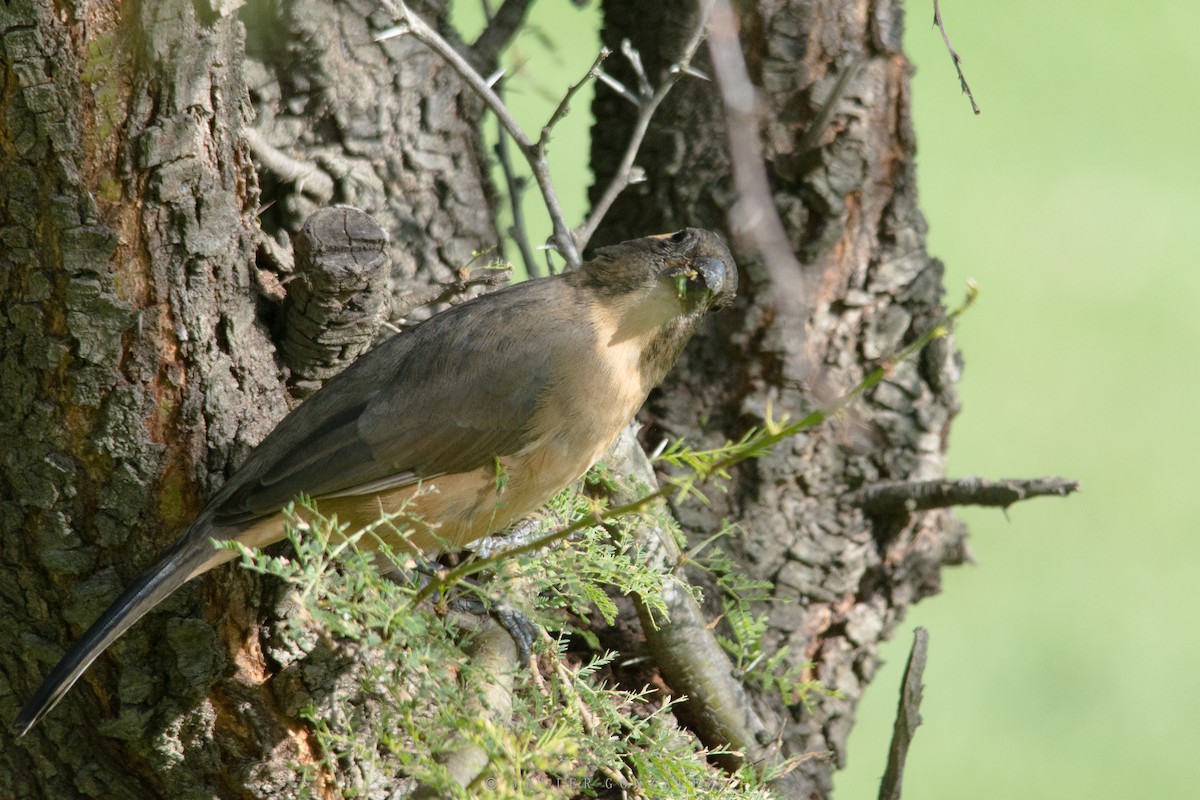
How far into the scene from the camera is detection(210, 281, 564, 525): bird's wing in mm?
3170

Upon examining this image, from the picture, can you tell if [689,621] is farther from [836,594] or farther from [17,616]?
[17,616]

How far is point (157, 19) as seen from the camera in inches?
104

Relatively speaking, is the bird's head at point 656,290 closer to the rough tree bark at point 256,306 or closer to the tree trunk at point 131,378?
the rough tree bark at point 256,306

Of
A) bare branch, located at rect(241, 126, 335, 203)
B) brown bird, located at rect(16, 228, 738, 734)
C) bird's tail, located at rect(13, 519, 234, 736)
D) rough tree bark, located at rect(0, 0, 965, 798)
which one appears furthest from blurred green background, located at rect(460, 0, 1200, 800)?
bird's tail, located at rect(13, 519, 234, 736)

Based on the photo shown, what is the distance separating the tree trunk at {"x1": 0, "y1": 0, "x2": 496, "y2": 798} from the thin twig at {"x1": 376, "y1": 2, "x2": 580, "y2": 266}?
46cm

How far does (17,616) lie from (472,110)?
1.91 m

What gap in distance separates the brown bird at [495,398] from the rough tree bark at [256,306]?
202 millimetres

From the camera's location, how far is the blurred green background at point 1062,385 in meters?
6.48

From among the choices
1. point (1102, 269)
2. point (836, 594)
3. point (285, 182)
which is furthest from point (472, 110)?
point (1102, 269)

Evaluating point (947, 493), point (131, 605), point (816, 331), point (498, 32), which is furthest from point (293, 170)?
point (947, 493)

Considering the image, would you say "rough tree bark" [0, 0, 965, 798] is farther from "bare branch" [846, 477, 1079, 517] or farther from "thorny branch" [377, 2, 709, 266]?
"thorny branch" [377, 2, 709, 266]

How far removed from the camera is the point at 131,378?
109 inches

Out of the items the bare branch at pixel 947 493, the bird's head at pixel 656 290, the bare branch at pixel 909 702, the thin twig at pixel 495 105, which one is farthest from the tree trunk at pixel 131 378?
the bare branch at pixel 947 493

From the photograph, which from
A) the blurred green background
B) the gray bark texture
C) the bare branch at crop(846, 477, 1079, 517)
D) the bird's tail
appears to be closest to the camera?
the bird's tail
